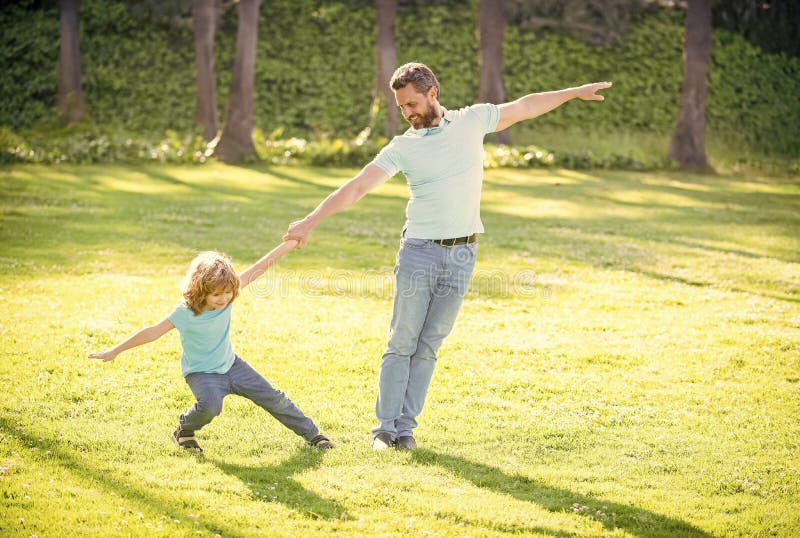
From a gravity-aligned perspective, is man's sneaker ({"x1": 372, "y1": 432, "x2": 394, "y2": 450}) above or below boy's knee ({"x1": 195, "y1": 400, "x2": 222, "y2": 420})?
below

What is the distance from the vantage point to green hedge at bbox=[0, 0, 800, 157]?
88.7ft

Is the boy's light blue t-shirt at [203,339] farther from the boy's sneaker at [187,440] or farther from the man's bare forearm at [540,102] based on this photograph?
the man's bare forearm at [540,102]

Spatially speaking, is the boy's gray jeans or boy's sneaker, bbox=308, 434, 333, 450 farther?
boy's sneaker, bbox=308, 434, 333, 450

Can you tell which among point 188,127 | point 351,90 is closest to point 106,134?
point 188,127

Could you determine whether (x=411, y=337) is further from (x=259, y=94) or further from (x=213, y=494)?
(x=259, y=94)

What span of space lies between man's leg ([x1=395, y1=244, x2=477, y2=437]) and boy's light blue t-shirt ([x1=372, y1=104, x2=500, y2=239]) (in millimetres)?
175

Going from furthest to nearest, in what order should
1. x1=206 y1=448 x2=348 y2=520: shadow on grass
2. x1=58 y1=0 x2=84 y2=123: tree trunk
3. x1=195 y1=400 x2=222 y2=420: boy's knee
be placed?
1. x1=58 y1=0 x2=84 y2=123: tree trunk
2. x1=195 y1=400 x2=222 y2=420: boy's knee
3. x1=206 y1=448 x2=348 y2=520: shadow on grass

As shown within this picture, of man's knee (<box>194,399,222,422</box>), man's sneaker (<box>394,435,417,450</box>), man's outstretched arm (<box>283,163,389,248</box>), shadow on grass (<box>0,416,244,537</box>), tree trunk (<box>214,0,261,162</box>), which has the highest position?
tree trunk (<box>214,0,261,162</box>)

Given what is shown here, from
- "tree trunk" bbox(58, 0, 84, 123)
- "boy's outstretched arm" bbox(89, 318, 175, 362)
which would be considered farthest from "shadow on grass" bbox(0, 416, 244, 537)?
"tree trunk" bbox(58, 0, 84, 123)

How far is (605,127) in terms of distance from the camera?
27625 millimetres

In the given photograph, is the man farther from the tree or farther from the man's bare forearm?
the tree

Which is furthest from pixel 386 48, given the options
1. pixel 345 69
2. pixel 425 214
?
pixel 425 214

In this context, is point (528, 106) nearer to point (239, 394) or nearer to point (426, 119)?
point (426, 119)

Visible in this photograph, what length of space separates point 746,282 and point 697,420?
5.67 metres
